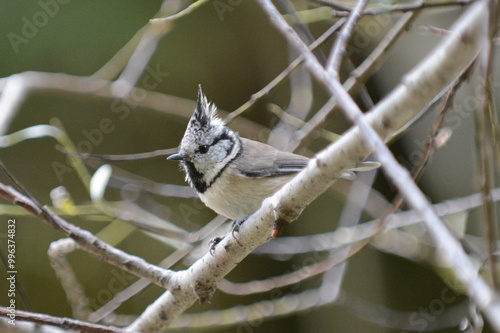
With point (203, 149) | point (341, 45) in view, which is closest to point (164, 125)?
point (203, 149)

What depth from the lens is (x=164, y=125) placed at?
217 inches

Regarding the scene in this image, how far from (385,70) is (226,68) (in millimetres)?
1587

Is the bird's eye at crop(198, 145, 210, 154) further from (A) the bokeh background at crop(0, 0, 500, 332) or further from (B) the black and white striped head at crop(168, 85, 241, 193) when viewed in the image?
(A) the bokeh background at crop(0, 0, 500, 332)

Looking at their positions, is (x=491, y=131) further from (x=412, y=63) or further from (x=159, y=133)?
→ (x=159, y=133)

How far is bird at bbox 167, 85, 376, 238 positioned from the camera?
2605mm

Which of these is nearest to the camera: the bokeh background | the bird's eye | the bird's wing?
the bird's wing

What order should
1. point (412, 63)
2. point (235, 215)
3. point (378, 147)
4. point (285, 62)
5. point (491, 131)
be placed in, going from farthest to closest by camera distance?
point (285, 62)
point (412, 63)
point (235, 215)
point (491, 131)
point (378, 147)

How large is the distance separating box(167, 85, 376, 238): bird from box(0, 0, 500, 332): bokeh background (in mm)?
1833

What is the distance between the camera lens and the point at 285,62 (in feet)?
17.3

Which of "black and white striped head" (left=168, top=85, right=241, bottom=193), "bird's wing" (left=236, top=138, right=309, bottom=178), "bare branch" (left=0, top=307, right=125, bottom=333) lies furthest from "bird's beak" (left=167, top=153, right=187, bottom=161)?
"bare branch" (left=0, top=307, right=125, bottom=333)

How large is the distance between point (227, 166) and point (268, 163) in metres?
0.21

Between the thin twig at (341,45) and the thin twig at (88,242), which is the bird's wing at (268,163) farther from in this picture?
the thin twig at (341,45)

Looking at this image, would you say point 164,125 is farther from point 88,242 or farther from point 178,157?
point 88,242

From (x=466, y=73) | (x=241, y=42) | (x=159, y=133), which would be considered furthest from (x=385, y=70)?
(x=466, y=73)
